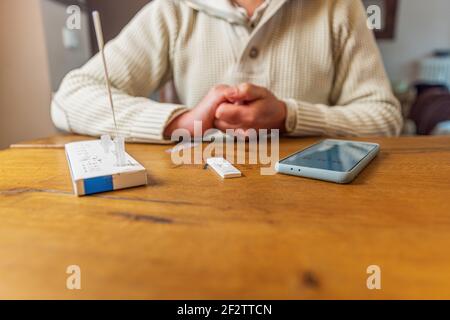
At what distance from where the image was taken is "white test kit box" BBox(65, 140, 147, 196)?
0.28m

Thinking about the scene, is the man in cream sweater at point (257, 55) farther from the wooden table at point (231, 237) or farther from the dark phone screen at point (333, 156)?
the wooden table at point (231, 237)

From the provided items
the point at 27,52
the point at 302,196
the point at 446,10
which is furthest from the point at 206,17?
the point at 446,10

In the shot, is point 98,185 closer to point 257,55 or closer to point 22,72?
point 257,55

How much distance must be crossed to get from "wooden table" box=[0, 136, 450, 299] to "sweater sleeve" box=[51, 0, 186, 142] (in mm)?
190

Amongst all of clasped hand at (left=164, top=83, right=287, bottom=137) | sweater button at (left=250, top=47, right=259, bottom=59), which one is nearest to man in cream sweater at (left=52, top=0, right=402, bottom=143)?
sweater button at (left=250, top=47, right=259, bottom=59)

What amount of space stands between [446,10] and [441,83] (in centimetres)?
71

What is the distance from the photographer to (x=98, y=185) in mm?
281

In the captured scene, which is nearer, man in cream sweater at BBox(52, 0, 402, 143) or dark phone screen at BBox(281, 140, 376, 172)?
dark phone screen at BBox(281, 140, 376, 172)

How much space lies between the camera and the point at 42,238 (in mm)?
206

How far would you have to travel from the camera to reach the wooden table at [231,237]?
0.16m

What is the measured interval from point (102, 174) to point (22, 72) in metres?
1.13

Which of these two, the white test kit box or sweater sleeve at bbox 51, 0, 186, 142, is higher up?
sweater sleeve at bbox 51, 0, 186, 142

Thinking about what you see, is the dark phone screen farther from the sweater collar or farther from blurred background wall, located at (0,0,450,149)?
blurred background wall, located at (0,0,450,149)

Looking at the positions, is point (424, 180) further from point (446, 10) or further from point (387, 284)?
point (446, 10)
